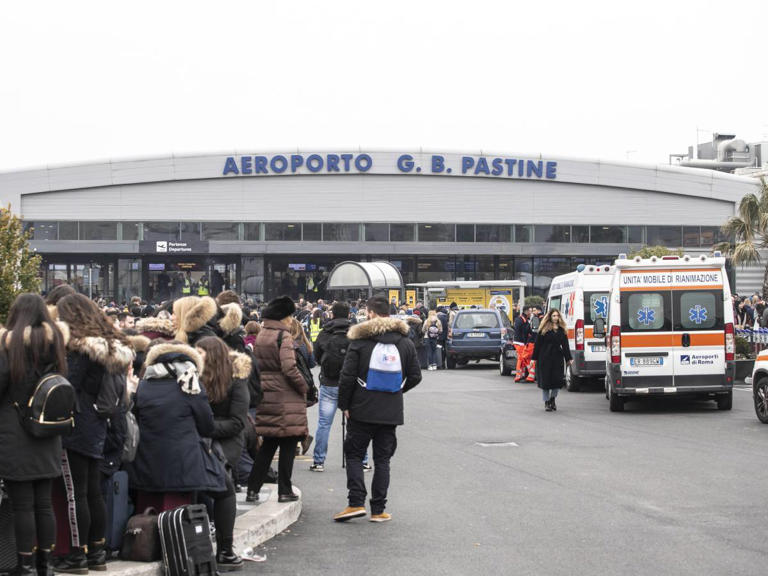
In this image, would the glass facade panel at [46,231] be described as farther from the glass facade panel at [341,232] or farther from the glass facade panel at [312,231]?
the glass facade panel at [341,232]

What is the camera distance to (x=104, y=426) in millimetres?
6395

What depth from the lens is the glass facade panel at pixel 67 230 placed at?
53.6 meters

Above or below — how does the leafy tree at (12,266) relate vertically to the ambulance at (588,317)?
above

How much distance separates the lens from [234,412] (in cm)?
731

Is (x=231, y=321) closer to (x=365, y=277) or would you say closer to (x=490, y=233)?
(x=365, y=277)

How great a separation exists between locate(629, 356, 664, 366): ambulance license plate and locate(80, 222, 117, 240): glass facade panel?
4045 cm

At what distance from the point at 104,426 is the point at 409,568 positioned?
7.46 ft

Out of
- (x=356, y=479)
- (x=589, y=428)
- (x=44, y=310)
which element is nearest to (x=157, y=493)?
(x=44, y=310)

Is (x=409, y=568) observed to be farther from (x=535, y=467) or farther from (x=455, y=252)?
(x=455, y=252)

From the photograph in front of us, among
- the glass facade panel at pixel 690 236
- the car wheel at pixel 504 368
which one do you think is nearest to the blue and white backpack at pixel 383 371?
the car wheel at pixel 504 368

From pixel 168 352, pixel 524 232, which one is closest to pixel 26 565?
pixel 168 352

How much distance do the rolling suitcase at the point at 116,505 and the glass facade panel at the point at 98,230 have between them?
48288mm

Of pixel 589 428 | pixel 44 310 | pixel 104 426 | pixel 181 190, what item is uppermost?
pixel 181 190

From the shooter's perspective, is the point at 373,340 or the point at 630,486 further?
the point at 630,486
